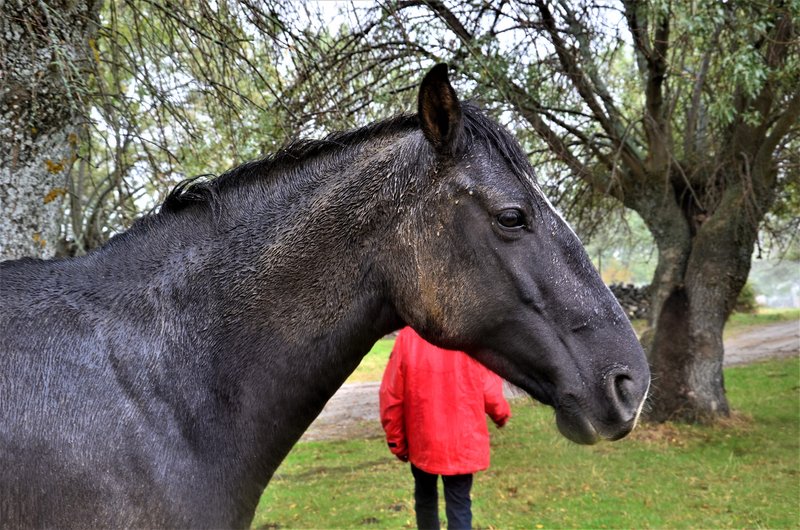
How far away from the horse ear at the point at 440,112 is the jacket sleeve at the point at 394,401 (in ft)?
8.40

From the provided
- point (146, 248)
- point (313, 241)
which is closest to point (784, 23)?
point (313, 241)

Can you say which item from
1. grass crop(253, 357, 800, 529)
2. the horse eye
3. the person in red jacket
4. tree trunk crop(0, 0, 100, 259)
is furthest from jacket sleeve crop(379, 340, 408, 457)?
the horse eye

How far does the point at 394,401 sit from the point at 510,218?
2.68m

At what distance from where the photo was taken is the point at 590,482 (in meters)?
7.55

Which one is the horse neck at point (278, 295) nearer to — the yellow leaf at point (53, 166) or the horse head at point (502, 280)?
the horse head at point (502, 280)

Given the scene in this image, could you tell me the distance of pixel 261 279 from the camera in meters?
2.15

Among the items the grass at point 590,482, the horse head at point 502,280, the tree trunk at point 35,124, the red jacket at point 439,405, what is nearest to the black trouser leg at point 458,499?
the red jacket at point 439,405

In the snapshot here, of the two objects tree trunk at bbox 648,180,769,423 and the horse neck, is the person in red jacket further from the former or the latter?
tree trunk at bbox 648,180,769,423

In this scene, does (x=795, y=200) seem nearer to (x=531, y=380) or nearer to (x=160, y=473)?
(x=531, y=380)

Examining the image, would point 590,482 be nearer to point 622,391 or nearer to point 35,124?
point 622,391

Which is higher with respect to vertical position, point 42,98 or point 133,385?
point 42,98

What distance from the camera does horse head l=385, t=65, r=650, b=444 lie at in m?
2.08

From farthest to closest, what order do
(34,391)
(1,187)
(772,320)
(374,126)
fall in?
1. (772,320)
2. (1,187)
3. (374,126)
4. (34,391)

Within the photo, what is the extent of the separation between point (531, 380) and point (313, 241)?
89 cm
